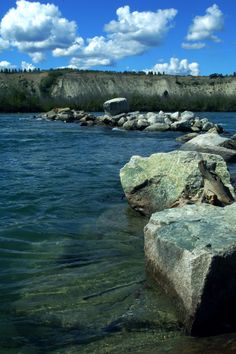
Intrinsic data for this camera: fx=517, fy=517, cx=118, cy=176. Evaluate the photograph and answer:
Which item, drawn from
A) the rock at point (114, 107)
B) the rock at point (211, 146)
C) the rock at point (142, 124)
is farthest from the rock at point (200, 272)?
the rock at point (114, 107)

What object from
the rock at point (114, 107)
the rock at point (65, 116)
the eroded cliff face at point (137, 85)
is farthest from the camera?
the eroded cliff face at point (137, 85)

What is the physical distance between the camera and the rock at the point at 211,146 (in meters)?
19.1

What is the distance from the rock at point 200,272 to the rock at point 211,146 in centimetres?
1314

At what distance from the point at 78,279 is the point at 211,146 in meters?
13.8

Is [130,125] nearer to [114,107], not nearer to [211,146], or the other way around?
[114,107]

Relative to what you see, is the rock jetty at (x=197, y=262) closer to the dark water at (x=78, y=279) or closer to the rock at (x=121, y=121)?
the dark water at (x=78, y=279)

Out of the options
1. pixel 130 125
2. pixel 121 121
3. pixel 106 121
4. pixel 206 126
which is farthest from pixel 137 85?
pixel 206 126

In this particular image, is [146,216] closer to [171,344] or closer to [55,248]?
[55,248]

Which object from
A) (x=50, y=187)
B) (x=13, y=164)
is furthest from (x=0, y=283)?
(x=13, y=164)

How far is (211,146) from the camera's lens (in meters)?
19.9

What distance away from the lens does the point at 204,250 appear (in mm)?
5340

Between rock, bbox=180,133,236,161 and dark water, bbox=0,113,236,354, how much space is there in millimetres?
5822

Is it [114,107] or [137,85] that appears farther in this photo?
[137,85]

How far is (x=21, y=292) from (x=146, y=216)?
443 centimetres
